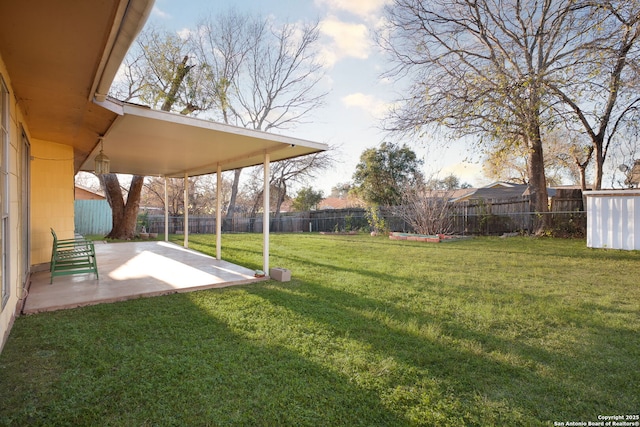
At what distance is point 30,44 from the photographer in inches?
89.2

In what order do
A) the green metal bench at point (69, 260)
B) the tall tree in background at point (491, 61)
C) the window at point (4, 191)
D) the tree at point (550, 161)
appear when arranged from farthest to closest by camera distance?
the tree at point (550, 161)
the tall tree in background at point (491, 61)
the green metal bench at point (69, 260)
the window at point (4, 191)

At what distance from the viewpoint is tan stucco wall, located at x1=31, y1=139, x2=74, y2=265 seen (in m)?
5.60

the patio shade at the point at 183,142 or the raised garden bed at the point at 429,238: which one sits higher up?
the patio shade at the point at 183,142

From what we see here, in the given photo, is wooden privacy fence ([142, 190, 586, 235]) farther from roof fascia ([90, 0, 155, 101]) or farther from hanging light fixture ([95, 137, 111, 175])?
roof fascia ([90, 0, 155, 101])

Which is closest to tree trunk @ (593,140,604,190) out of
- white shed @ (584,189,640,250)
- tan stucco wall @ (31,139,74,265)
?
white shed @ (584,189,640,250)

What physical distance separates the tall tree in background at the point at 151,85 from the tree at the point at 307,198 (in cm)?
1137

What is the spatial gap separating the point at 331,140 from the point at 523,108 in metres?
13.3

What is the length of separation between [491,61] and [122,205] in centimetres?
1366

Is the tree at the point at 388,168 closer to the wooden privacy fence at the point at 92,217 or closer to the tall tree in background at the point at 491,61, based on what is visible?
the tall tree in background at the point at 491,61

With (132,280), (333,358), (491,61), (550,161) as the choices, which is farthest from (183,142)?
(550,161)

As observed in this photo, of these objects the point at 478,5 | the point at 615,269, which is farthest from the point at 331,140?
the point at 615,269

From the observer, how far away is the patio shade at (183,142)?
367cm

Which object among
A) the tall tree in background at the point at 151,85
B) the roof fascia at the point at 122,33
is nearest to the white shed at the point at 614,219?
the roof fascia at the point at 122,33

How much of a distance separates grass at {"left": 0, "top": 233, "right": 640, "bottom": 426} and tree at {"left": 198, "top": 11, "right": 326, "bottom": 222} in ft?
51.2
